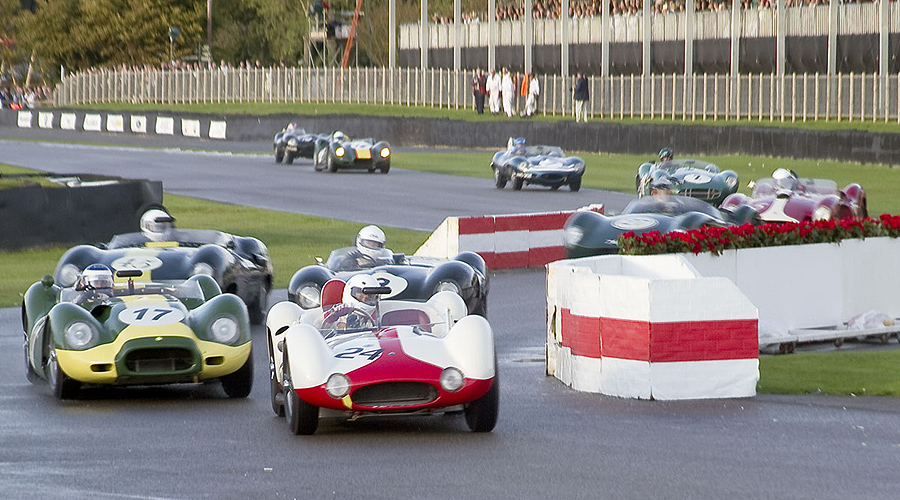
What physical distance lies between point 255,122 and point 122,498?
47.5 metres

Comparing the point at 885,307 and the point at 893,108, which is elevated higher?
the point at 893,108

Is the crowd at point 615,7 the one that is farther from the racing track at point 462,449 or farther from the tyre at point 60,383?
the tyre at point 60,383

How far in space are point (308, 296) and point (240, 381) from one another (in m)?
2.33

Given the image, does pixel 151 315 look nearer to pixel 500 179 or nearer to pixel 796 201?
pixel 796 201

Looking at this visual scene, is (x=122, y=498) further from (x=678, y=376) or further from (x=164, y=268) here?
(x=164, y=268)

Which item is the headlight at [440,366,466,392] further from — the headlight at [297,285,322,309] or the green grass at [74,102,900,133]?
the green grass at [74,102,900,133]

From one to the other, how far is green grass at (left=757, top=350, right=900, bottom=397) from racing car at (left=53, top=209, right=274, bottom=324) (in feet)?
16.5

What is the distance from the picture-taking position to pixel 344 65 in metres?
73.4

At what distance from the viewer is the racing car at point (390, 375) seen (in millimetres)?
8828

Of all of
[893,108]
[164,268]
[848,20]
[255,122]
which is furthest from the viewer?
[255,122]

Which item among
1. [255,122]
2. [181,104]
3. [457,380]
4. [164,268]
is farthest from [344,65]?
[457,380]

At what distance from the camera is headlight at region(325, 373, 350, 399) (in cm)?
880

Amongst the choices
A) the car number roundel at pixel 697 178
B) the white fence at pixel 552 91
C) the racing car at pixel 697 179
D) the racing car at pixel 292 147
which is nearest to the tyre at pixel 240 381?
the racing car at pixel 697 179

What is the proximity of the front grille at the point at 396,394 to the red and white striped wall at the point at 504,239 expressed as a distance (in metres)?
10.5
